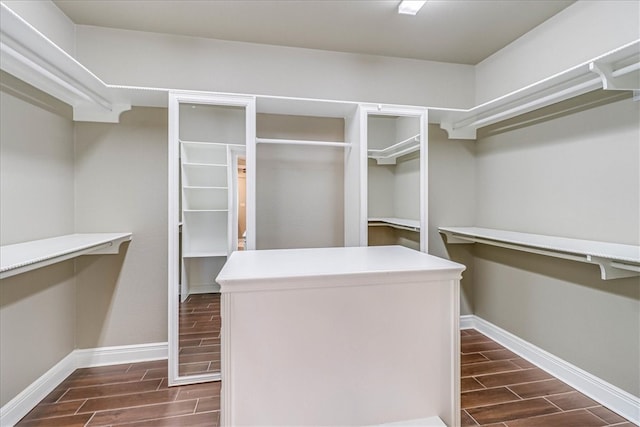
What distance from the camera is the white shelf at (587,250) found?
5.27 feet

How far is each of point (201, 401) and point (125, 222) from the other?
4.80 ft

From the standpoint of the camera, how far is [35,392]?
6.52ft

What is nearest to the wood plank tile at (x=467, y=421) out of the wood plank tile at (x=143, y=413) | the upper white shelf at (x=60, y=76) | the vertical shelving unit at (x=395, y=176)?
the vertical shelving unit at (x=395, y=176)

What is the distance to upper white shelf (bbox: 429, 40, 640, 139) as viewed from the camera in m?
1.63

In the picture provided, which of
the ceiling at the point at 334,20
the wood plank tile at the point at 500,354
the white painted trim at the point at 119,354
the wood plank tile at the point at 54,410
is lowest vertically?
the wood plank tile at the point at 54,410

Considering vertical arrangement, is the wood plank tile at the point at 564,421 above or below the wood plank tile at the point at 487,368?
below

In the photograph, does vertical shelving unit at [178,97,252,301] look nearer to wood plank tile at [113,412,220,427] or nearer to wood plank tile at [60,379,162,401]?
wood plank tile at [60,379,162,401]

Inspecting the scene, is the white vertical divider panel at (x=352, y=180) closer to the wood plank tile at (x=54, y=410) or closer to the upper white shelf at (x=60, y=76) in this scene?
the upper white shelf at (x=60, y=76)

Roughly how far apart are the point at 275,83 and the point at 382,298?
2.15 m

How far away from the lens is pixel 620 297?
6.31ft

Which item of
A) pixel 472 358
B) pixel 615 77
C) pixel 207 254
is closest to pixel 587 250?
pixel 615 77

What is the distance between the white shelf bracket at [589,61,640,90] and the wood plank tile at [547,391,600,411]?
6.15 feet

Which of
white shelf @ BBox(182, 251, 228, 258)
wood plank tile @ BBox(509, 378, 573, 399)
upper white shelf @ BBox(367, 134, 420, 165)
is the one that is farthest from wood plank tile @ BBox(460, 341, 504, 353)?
white shelf @ BBox(182, 251, 228, 258)

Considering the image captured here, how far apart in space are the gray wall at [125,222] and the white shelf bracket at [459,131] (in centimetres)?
251
